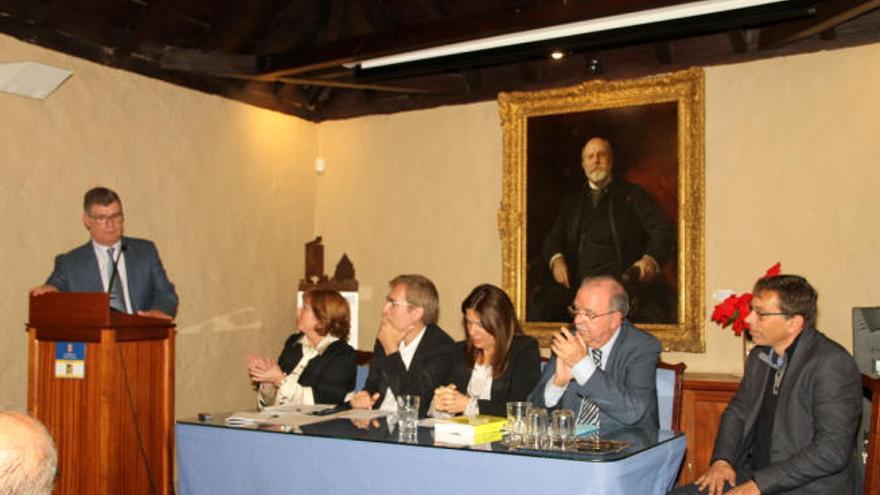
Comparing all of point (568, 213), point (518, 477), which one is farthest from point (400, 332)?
point (568, 213)

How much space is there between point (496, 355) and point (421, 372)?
14.8 inches

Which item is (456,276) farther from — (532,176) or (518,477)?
(518,477)

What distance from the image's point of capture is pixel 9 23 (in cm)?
528

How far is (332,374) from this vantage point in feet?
14.7

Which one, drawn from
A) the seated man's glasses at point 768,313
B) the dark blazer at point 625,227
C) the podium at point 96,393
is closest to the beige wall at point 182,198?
the podium at point 96,393

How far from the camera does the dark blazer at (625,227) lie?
6.20 meters

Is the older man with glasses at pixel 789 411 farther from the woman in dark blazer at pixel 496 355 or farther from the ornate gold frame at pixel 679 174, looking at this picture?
the ornate gold frame at pixel 679 174

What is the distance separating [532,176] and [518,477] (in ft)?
13.6

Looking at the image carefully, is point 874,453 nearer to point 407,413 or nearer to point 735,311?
point 407,413

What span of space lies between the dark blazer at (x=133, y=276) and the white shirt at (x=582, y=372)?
236 cm

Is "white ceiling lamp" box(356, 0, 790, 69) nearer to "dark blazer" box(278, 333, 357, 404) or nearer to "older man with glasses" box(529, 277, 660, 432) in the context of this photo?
"older man with glasses" box(529, 277, 660, 432)

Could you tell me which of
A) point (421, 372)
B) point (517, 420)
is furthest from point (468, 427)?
point (421, 372)

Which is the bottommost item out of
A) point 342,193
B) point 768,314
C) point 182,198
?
point 768,314

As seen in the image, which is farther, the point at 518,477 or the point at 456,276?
the point at 456,276
